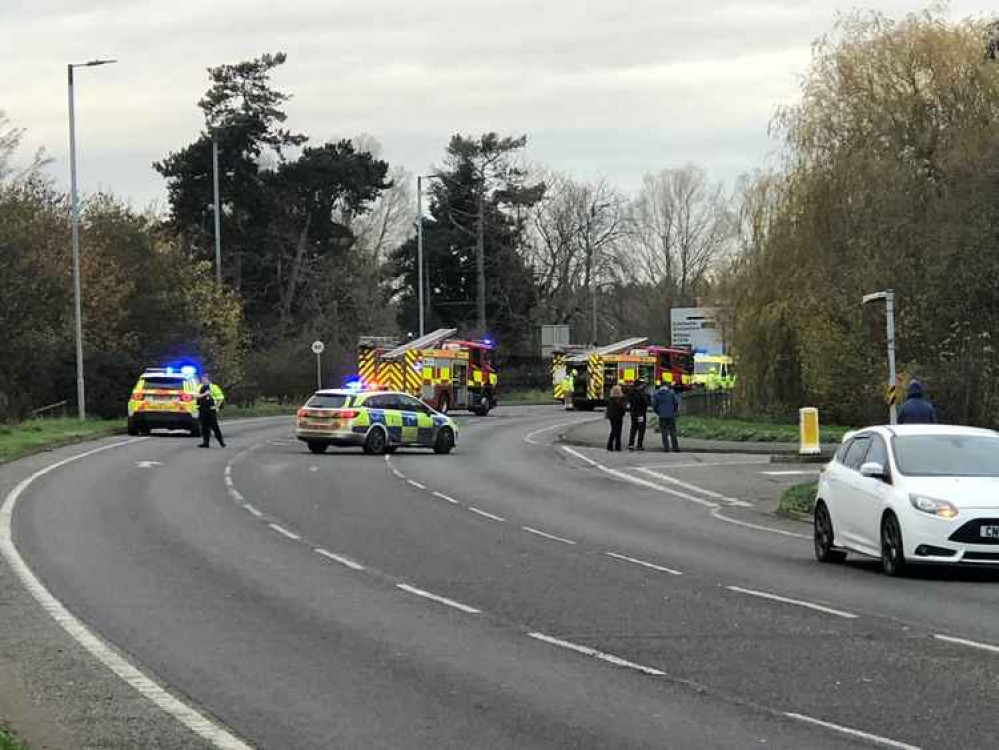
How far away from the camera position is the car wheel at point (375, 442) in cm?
3709

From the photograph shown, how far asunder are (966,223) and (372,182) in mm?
48500

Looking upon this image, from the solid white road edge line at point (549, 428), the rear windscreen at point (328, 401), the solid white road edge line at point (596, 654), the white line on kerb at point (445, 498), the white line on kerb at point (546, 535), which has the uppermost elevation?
the rear windscreen at point (328, 401)

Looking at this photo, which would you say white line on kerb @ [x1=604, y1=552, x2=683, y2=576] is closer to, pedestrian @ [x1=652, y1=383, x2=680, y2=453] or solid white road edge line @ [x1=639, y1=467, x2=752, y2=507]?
solid white road edge line @ [x1=639, y1=467, x2=752, y2=507]

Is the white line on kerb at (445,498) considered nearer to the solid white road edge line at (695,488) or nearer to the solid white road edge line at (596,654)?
the solid white road edge line at (695,488)

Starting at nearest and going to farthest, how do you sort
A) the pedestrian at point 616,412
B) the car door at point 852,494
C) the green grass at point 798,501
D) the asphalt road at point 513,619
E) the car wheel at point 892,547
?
the asphalt road at point 513,619 < the car wheel at point 892,547 < the car door at point 852,494 < the green grass at point 798,501 < the pedestrian at point 616,412

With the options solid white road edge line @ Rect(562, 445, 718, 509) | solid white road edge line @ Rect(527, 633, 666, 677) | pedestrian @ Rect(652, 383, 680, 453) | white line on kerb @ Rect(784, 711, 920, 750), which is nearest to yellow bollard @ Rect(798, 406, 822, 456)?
solid white road edge line @ Rect(562, 445, 718, 509)

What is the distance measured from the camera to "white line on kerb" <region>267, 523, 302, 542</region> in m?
19.3

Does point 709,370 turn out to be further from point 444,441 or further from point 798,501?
point 798,501

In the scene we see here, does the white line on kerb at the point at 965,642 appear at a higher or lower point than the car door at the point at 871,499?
lower

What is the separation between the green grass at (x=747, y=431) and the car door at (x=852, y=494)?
20335 mm

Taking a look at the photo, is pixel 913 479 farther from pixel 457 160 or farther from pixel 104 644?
pixel 457 160

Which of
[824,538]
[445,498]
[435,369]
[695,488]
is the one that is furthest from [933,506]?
[435,369]


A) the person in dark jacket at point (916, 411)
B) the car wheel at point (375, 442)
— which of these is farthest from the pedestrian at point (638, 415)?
the person in dark jacket at point (916, 411)

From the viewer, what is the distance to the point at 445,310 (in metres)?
94.1
